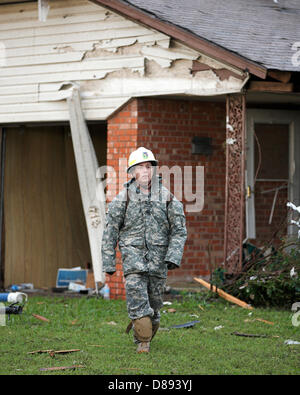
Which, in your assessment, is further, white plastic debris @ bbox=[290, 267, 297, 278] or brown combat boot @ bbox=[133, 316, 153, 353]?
white plastic debris @ bbox=[290, 267, 297, 278]

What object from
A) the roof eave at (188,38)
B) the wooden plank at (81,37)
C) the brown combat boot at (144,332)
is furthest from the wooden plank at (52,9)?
the brown combat boot at (144,332)

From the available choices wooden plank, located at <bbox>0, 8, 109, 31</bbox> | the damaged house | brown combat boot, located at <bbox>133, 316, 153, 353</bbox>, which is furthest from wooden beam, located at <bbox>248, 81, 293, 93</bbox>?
brown combat boot, located at <bbox>133, 316, 153, 353</bbox>

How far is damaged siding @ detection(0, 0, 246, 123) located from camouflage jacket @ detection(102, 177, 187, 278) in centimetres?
382

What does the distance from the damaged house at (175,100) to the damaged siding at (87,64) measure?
0.02 m

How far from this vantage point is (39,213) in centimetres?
1562

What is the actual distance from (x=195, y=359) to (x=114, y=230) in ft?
4.88

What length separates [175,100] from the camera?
13.2 metres

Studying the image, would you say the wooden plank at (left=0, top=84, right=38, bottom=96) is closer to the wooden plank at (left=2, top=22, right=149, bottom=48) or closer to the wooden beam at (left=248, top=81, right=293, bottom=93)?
the wooden plank at (left=2, top=22, right=149, bottom=48)

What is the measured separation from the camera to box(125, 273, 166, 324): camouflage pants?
836 centimetres

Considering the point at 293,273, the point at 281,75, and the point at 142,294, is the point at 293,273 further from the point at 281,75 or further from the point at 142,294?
the point at 142,294

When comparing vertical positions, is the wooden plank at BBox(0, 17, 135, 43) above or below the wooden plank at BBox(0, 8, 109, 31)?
below

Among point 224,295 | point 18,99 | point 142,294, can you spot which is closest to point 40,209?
point 18,99
